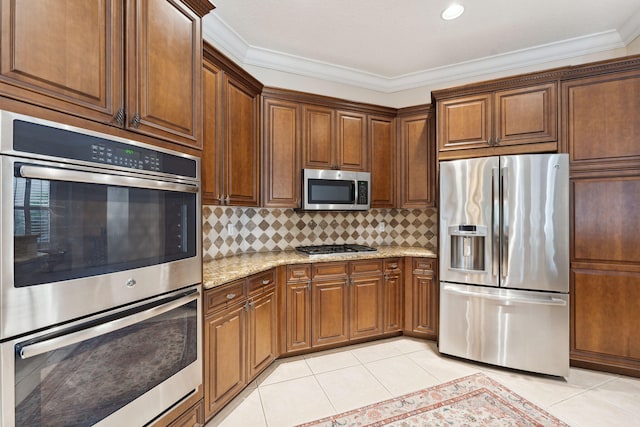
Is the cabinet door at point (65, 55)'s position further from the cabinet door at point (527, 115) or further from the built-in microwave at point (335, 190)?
the cabinet door at point (527, 115)

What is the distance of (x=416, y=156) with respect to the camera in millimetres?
3469

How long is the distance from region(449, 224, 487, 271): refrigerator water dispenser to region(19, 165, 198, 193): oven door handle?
240 centimetres

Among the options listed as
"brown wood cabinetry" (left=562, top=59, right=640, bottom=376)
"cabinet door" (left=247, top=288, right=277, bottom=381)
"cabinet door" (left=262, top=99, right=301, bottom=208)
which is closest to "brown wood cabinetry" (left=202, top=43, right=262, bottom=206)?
"cabinet door" (left=262, top=99, right=301, bottom=208)

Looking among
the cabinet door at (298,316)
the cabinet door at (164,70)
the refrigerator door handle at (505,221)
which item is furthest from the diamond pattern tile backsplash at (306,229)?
the cabinet door at (164,70)

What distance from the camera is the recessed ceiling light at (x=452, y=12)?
2428 mm

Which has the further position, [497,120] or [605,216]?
[497,120]

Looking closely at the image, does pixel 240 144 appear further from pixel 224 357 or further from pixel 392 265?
pixel 392 265

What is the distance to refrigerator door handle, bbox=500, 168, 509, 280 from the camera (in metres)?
2.60

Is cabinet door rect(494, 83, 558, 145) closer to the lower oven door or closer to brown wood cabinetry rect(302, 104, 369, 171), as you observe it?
brown wood cabinetry rect(302, 104, 369, 171)

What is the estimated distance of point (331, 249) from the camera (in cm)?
336

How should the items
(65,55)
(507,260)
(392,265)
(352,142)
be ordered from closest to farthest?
(65,55)
(507,260)
(392,265)
(352,142)

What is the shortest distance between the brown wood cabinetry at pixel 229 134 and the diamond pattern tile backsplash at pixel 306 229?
393mm

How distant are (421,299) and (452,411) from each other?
123 centimetres

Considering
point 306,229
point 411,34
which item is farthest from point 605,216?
point 306,229
